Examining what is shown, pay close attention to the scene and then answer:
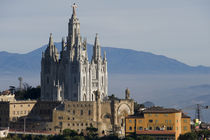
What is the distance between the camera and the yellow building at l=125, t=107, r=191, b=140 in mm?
142625

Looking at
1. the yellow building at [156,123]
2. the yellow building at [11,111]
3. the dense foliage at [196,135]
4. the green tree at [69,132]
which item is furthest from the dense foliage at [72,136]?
the yellow building at [11,111]

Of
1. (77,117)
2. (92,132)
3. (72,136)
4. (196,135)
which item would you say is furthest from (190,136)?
(77,117)

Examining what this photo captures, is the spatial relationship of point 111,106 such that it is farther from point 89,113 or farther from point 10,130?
point 10,130

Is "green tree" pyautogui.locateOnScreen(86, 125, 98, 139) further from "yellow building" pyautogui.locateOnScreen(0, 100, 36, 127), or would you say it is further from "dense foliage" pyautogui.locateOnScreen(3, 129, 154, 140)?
"yellow building" pyautogui.locateOnScreen(0, 100, 36, 127)

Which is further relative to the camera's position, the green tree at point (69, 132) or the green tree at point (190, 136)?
the green tree at point (69, 132)

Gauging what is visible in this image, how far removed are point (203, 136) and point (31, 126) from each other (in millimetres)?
37294

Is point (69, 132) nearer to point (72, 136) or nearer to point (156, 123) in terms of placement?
point (72, 136)

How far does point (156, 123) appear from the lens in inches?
5679

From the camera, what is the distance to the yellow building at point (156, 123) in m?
143

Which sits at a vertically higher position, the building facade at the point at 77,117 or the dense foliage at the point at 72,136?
the building facade at the point at 77,117

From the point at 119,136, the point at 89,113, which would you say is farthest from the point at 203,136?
the point at 89,113

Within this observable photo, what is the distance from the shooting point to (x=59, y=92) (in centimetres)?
19588

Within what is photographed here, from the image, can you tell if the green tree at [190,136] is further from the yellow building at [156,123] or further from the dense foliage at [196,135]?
the yellow building at [156,123]

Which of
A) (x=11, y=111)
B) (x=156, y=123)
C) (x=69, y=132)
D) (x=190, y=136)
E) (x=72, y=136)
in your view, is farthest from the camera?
(x=11, y=111)
